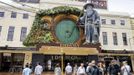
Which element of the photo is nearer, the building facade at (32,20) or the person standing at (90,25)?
the person standing at (90,25)

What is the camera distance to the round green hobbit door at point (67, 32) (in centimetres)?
2294

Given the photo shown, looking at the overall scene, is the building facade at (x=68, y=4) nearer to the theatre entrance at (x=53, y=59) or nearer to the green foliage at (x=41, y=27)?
the green foliage at (x=41, y=27)

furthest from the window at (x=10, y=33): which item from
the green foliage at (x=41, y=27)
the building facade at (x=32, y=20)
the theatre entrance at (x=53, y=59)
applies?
the theatre entrance at (x=53, y=59)

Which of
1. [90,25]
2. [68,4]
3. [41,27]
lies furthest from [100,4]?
[41,27]

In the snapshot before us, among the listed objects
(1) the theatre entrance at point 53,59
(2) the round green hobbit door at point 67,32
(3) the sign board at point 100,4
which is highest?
(3) the sign board at point 100,4

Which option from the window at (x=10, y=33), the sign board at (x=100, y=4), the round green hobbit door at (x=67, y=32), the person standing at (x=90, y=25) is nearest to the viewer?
the person standing at (x=90, y=25)

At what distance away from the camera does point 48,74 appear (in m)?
18.5

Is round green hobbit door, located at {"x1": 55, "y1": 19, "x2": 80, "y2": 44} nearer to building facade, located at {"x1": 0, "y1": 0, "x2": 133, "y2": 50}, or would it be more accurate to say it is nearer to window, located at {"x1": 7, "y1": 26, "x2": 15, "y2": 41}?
building facade, located at {"x1": 0, "y1": 0, "x2": 133, "y2": 50}

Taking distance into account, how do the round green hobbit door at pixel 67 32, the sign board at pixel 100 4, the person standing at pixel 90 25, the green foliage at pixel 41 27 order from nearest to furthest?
1. the person standing at pixel 90 25
2. the round green hobbit door at pixel 67 32
3. the green foliage at pixel 41 27
4. the sign board at pixel 100 4

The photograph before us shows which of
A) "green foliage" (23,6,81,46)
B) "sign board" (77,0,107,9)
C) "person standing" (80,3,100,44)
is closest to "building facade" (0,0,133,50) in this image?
"sign board" (77,0,107,9)

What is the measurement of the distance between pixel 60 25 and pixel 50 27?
122 centimetres

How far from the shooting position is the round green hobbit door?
22938mm

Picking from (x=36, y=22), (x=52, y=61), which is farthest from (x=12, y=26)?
(x=52, y=61)

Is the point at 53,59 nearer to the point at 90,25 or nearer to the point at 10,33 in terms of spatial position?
the point at 90,25
